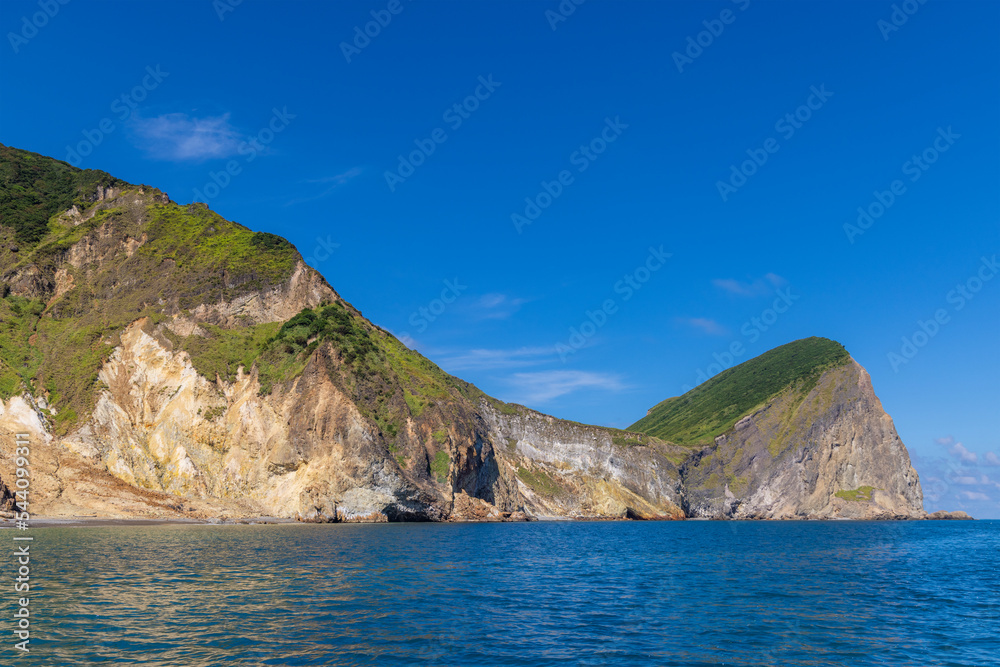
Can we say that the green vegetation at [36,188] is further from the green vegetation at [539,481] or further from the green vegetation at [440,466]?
the green vegetation at [539,481]

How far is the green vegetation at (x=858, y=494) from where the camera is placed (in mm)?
155250

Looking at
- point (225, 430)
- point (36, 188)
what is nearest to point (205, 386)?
point (225, 430)

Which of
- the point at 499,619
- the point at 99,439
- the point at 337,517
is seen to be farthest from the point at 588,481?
the point at 499,619

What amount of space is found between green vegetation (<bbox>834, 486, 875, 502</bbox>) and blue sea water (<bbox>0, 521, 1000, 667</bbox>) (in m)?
122

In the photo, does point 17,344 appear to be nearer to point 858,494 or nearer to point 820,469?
point 820,469

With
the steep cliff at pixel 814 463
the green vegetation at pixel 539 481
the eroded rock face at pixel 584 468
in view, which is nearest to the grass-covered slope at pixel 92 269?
the green vegetation at pixel 539 481

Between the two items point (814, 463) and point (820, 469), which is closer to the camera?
point (820, 469)

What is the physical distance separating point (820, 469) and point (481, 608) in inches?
6110

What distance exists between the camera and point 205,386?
3401 inches

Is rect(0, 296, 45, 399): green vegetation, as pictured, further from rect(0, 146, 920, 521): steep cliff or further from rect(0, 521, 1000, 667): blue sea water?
rect(0, 521, 1000, 667): blue sea water

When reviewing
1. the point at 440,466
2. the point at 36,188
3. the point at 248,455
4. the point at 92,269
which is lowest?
the point at 440,466

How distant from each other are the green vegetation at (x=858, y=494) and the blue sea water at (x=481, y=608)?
122 meters

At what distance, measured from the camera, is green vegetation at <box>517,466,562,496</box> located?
130025 millimetres

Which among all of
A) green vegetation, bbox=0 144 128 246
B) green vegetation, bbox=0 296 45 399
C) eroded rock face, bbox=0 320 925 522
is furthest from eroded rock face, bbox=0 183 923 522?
green vegetation, bbox=0 144 128 246
